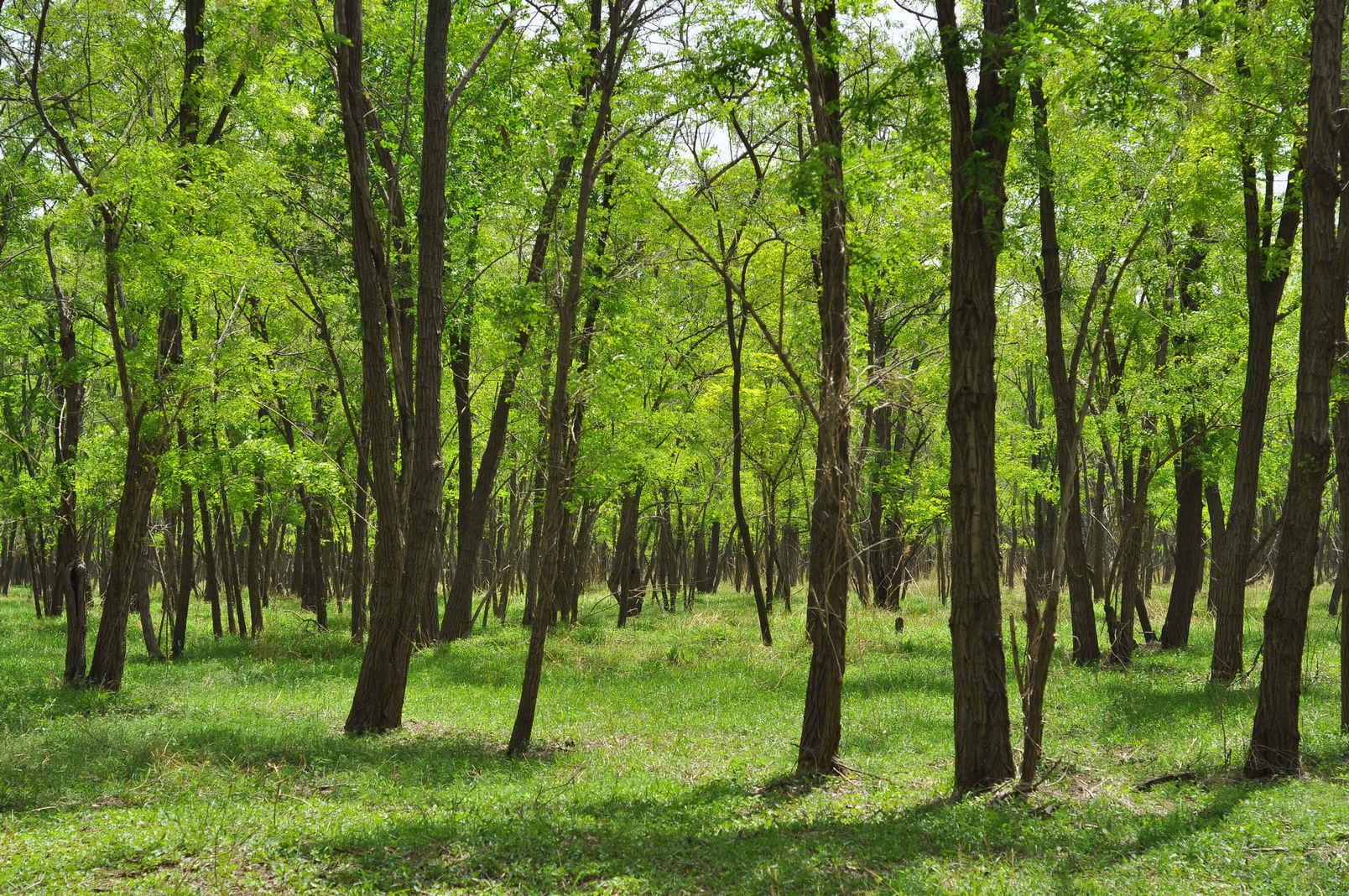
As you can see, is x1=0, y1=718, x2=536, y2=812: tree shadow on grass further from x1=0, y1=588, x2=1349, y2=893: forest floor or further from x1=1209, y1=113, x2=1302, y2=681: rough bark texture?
x1=1209, y1=113, x2=1302, y2=681: rough bark texture

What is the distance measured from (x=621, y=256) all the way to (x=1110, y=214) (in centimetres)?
961

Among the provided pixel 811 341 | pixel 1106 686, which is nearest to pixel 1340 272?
pixel 1106 686

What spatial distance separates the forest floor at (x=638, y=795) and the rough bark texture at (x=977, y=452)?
632 millimetres

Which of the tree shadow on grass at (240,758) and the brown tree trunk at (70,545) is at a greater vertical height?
the brown tree trunk at (70,545)

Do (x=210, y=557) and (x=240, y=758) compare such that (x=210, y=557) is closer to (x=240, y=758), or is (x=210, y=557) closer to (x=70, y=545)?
(x=70, y=545)

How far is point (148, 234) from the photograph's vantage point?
1209 centimetres

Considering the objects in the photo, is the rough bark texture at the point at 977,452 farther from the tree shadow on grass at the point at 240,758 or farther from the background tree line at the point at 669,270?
the tree shadow on grass at the point at 240,758

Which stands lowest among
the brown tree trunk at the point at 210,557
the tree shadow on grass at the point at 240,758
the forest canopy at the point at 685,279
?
the tree shadow on grass at the point at 240,758

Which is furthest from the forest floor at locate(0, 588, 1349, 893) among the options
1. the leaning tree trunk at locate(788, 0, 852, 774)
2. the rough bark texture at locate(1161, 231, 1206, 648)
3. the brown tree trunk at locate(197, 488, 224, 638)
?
the brown tree trunk at locate(197, 488, 224, 638)

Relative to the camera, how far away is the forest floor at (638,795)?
618 cm

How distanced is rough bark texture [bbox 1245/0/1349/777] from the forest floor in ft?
1.95

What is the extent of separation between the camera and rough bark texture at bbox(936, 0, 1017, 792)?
810cm

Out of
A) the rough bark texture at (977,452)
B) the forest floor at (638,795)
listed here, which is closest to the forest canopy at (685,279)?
the rough bark texture at (977,452)

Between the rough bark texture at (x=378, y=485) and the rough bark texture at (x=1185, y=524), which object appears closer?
the rough bark texture at (x=378, y=485)
